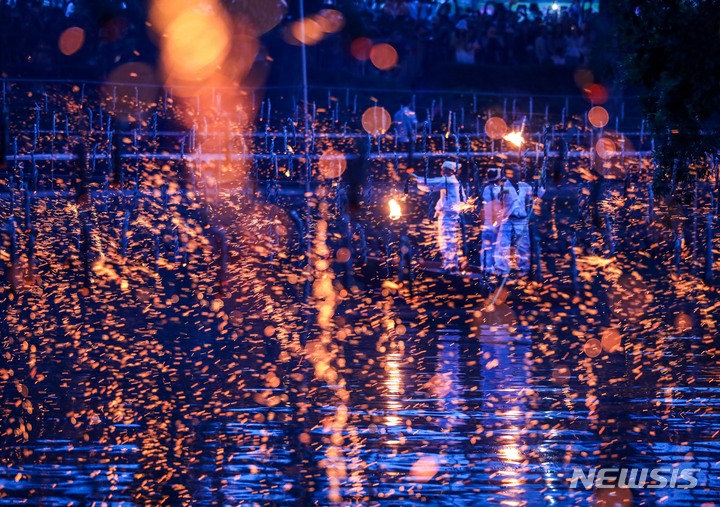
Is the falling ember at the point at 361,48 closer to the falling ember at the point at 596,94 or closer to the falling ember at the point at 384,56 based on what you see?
the falling ember at the point at 384,56

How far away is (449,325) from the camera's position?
40.0 feet

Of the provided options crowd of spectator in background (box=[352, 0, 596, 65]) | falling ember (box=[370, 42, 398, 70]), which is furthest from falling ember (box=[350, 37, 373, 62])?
crowd of spectator in background (box=[352, 0, 596, 65])

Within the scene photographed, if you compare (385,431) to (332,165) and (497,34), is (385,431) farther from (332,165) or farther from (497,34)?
(497,34)

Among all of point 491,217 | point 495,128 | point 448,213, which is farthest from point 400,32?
point 491,217

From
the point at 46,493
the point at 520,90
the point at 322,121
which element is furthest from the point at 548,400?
the point at 520,90

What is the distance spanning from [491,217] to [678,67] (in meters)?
3.05

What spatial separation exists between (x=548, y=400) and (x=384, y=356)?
1.99m

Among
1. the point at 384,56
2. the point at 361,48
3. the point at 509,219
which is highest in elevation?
the point at 361,48

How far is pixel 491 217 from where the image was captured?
14.6 meters

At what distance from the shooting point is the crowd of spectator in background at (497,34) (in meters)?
29.3

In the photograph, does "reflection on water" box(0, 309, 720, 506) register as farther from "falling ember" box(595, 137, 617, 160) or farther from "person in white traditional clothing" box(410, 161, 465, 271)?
"falling ember" box(595, 137, 617, 160)

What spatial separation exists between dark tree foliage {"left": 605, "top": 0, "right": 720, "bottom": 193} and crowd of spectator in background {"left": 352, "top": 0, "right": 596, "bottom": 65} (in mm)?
15130

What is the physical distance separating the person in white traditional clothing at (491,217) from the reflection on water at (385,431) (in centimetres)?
358

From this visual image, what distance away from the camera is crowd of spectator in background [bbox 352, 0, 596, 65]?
2933 centimetres
